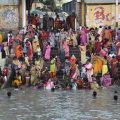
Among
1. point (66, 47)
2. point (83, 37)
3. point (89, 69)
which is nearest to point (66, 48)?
point (66, 47)

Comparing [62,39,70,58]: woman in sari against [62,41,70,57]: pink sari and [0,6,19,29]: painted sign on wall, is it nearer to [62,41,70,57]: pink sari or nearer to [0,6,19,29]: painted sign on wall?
[62,41,70,57]: pink sari

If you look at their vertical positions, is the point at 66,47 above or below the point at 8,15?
below

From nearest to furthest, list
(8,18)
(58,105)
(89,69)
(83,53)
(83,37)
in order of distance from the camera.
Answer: (58,105) < (89,69) < (83,53) < (83,37) < (8,18)

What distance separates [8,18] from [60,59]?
5.25 m

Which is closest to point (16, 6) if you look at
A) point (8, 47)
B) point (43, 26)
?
point (43, 26)

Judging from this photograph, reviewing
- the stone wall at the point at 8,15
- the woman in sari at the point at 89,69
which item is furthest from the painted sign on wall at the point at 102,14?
the woman in sari at the point at 89,69

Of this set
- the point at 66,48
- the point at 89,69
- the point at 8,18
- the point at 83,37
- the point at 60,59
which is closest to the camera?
the point at 89,69

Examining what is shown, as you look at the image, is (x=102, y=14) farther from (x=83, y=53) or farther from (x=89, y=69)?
(x=89, y=69)

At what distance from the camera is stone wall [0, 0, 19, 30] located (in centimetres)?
2989

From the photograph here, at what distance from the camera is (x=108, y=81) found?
944 inches

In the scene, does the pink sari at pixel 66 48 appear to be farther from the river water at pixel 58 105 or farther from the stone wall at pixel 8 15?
the stone wall at pixel 8 15

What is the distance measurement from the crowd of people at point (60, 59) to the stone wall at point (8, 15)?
5.17ft

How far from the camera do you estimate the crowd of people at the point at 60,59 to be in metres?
23.7

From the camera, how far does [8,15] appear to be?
98.3 feet
